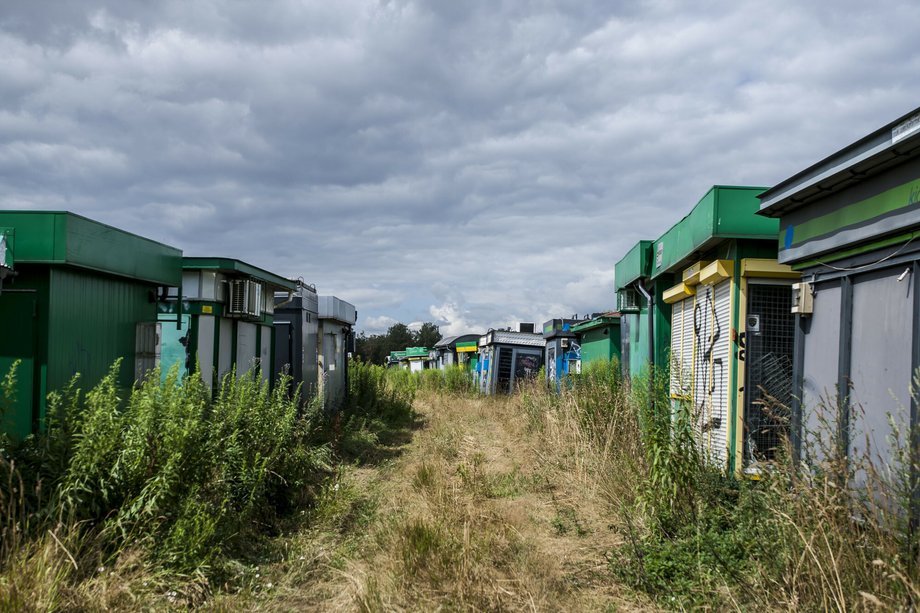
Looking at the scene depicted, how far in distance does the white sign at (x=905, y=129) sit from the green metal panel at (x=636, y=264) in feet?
22.9

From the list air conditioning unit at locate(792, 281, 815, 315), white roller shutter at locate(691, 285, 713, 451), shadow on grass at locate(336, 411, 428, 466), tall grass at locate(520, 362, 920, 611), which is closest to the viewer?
tall grass at locate(520, 362, 920, 611)

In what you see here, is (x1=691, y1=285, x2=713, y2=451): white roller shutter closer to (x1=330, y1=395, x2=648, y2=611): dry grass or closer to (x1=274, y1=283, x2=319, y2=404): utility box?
(x1=330, y1=395, x2=648, y2=611): dry grass

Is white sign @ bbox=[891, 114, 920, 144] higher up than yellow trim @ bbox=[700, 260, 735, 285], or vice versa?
white sign @ bbox=[891, 114, 920, 144]

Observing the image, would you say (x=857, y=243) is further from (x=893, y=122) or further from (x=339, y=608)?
(x=339, y=608)

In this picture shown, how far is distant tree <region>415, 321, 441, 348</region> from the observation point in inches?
3461

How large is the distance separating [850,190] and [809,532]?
98.1 inches

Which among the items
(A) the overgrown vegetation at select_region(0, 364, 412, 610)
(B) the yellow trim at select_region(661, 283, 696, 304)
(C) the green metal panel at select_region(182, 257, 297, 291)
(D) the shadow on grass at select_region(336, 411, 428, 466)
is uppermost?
(C) the green metal panel at select_region(182, 257, 297, 291)

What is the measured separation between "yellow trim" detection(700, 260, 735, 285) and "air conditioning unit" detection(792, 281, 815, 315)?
1.73 m

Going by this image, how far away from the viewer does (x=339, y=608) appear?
5098 mm

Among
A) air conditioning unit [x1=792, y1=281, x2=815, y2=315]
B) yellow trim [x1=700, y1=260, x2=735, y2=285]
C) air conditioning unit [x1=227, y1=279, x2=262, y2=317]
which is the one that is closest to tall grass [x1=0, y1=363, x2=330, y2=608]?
air conditioning unit [x1=227, y1=279, x2=262, y2=317]

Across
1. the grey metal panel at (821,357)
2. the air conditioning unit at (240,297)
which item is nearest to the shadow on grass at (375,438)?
the air conditioning unit at (240,297)

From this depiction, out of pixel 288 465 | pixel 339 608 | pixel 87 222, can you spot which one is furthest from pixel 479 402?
pixel 339 608

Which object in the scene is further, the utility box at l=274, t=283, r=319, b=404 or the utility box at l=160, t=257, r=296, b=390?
the utility box at l=274, t=283, r=319, b=404

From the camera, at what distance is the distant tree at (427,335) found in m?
87.9
